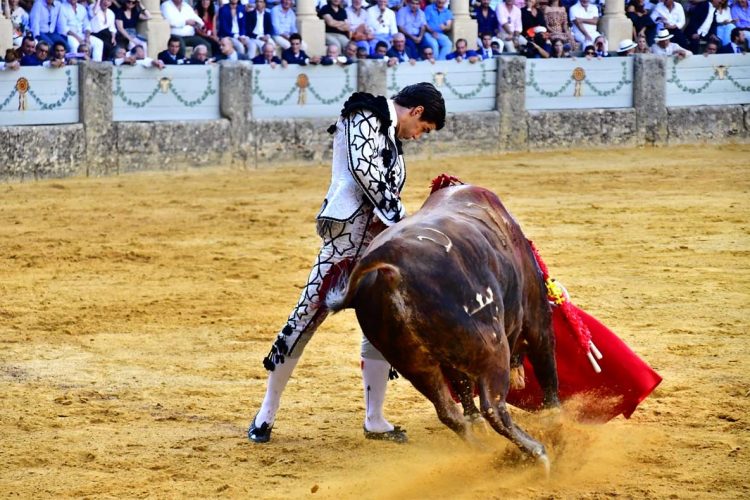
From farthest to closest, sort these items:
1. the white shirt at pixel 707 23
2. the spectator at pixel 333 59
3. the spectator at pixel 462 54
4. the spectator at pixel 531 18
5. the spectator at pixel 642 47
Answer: the white shirt at pixel 707 23, the spectator at pixel 642 47, the spectator at pixel 531 18, the spectator at pixel 462 54, the spectator at pixel 333 59

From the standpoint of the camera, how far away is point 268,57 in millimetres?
14352

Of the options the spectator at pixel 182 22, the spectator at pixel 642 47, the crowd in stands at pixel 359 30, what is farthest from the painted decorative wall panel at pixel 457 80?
the spectator at pixel 642 47

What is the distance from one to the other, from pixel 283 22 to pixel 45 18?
9.77 ft

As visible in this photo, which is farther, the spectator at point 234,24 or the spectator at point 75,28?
the spectator at point 234,24

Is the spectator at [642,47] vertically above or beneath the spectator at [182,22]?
beneath

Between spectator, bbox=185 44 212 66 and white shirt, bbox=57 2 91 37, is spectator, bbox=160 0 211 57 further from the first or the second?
white shirt, bbox=57 2 91 37

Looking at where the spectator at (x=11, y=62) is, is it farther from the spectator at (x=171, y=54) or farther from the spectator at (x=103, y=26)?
the spectator at (x=171, y=54)

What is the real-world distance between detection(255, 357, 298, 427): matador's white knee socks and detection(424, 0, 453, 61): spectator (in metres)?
11.7

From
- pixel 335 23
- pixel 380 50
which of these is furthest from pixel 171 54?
pixel 380 50

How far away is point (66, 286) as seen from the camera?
791cm

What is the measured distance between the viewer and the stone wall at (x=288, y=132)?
12883mm

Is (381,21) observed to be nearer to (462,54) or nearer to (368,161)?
(462,54)

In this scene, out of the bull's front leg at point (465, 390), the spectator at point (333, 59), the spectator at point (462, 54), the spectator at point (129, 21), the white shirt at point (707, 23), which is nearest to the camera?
the bull's front leg at point (465, 390)

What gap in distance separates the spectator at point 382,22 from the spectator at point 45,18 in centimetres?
399
